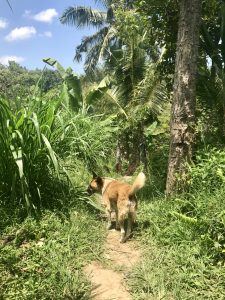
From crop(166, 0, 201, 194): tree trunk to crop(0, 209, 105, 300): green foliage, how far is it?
1775 millimetres

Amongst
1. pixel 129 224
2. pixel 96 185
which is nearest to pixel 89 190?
pixel 96 185

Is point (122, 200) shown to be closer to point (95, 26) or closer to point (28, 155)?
point (28, 155)

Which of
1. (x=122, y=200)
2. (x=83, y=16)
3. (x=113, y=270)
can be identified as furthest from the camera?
(x=83, y=16)

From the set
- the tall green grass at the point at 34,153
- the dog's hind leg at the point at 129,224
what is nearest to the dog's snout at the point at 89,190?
the tall green grass at the point at 34,153

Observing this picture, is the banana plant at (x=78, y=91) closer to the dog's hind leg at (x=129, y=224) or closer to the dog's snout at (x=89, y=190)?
the dog's snout at (x=89, y=190)

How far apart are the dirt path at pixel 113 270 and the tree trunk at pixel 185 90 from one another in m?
1.40

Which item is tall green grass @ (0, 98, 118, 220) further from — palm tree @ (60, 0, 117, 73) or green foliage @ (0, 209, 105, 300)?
palm tree @ (60, 0, 117, 73)

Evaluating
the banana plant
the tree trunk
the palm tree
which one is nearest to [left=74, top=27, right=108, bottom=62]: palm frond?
the palm tree

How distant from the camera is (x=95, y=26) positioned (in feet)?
88.0

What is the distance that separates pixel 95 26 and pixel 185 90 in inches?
893

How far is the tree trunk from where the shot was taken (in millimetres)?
5723

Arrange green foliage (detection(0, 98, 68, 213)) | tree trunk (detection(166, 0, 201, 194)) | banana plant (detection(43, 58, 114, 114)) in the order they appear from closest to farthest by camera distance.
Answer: green foliage (detection(0, 98, 68, 213))
tree trunk (detection(166, 0, 201, 194))
banana plant (detection(43, 58, 114, 114))

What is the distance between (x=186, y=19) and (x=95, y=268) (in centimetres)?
398


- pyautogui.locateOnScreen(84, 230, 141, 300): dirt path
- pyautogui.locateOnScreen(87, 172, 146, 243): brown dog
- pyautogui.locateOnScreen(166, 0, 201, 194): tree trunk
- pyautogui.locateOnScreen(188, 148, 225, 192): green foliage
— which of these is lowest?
pyautogui.locateOnScreen(84, 230, 141, 300): dirt path
